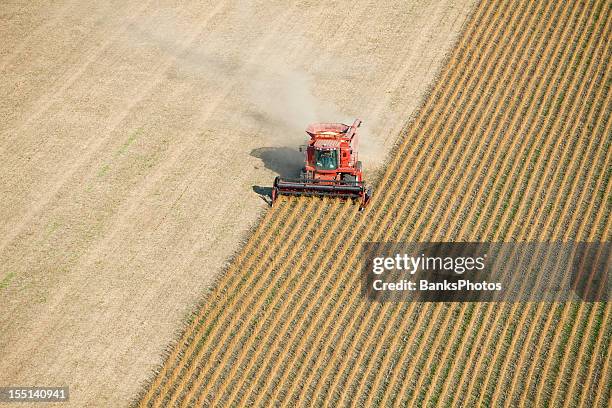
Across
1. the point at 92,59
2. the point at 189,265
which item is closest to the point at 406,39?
the point at 92,59

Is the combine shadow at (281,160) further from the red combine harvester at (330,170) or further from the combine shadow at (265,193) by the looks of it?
the red combine harvester at (330,170)

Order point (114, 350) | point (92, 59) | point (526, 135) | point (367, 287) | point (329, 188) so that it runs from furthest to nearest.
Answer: point (92, 59), point (526, 135), point (329, 188), point (367, 287), point (114, 350)

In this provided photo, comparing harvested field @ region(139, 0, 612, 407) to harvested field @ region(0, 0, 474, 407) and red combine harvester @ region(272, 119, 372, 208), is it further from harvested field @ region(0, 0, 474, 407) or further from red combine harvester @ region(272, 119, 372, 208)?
harvested field @ region(0, 0, 474, 407)

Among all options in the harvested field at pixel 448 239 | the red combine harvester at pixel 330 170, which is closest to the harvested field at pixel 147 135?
the harvested field at pixel 448 239

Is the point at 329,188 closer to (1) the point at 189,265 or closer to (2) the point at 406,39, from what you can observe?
(1) the point at 189,265

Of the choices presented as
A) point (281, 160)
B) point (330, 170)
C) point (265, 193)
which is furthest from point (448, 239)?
point (281, 160)

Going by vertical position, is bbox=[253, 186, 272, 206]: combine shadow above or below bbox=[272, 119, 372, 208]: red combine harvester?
below

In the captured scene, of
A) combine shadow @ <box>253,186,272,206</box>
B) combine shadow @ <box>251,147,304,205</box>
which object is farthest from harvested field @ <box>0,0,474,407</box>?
combine shadow @ <box>253,186,272,206</box>
